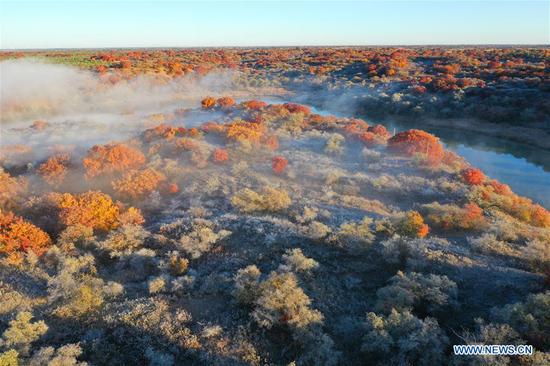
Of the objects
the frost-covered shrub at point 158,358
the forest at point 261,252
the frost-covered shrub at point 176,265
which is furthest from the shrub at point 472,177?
the frost-covered shrub at point 158,358

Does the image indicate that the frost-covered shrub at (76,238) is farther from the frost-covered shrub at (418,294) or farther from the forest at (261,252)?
the frost-covered shrub at (418,294)

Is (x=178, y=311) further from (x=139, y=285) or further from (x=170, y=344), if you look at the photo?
(x=139, y=285)

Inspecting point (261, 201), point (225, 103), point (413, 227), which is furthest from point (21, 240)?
point (225, 103)

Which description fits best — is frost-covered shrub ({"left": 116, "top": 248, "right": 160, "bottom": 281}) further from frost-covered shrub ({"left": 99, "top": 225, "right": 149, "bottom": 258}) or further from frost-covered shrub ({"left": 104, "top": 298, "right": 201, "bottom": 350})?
frost-covered shrub ({"left": 104, "top": 298, "right": 201, "bottom": 350})

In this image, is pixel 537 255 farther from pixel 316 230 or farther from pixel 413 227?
pixel 316 230

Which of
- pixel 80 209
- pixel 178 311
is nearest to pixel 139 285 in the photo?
pixel 178 311

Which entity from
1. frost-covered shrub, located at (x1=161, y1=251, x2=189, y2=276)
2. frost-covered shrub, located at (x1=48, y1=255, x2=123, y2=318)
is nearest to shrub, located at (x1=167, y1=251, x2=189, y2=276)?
frost-covered shrub, located at (x1=161, y1=251, x2=189, y2=276)
